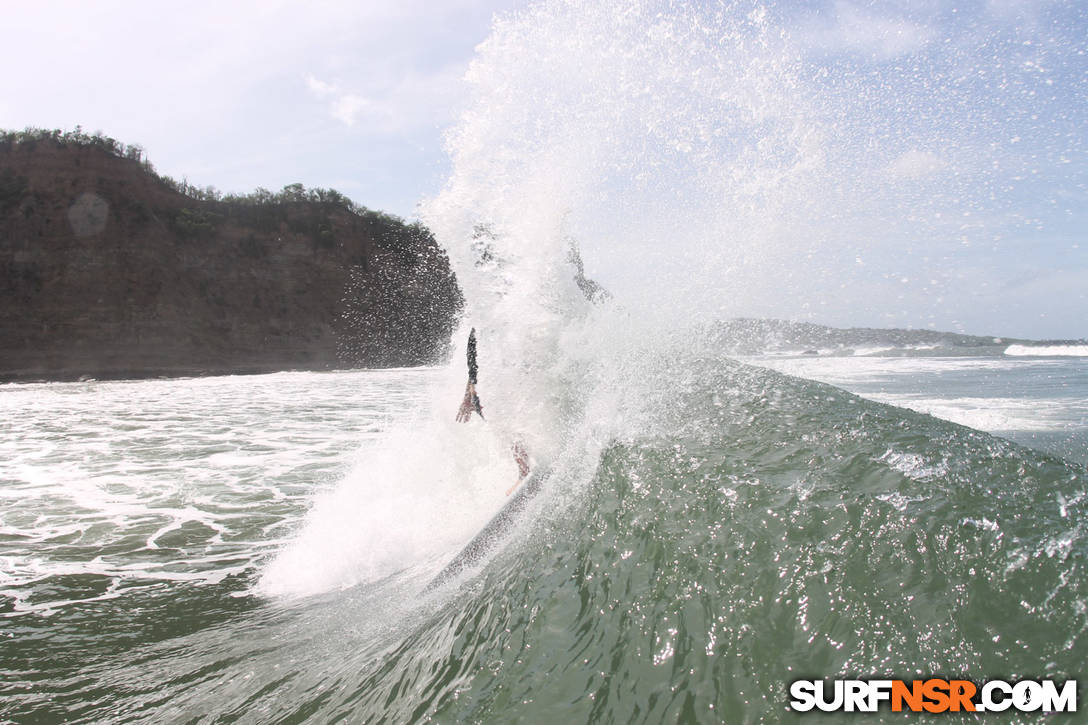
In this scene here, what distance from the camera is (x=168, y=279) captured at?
1464 inches

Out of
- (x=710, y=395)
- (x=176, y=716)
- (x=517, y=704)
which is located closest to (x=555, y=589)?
(x=517, y=704)

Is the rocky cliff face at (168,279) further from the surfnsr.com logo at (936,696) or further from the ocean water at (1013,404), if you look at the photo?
the surfnsr.com logo at (936,696)

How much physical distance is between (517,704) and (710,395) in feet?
10.6

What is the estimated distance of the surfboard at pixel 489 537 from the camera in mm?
3492

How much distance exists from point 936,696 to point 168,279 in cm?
4314

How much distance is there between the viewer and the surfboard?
349 cm

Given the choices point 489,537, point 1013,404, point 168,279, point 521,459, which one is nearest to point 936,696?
point 489,537

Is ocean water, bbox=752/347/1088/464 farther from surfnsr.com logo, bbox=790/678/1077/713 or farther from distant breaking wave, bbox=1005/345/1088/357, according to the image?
distant breaking wave, bbox=1005/345/1088/357

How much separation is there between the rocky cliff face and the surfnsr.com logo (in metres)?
34.6

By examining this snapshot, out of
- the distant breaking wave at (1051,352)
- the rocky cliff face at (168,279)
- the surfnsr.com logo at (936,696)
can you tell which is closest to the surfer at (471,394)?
the surfnsr.com logo at (936,696)

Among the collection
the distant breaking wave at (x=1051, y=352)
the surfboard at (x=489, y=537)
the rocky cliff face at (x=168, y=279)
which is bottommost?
the surfboard at (x=489, y=537)

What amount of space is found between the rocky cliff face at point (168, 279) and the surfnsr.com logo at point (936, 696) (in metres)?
34.6

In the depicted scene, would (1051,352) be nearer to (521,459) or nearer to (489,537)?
(521,459)

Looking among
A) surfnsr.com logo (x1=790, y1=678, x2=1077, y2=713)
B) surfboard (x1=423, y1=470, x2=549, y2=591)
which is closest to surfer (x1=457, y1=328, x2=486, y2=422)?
surfboard (x1=423, y1=470, x2=549, y2=591)
